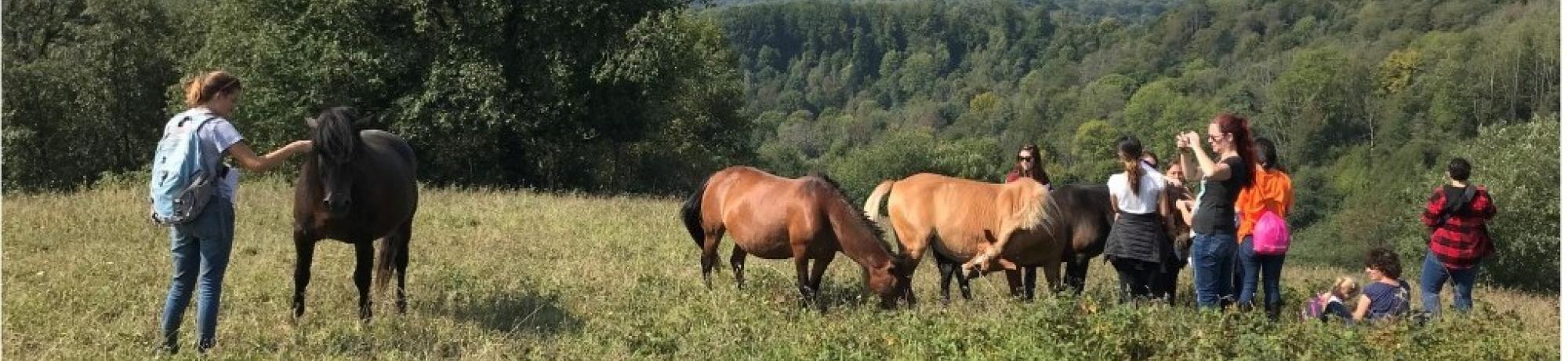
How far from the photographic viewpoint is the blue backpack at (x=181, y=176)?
16.8 feet

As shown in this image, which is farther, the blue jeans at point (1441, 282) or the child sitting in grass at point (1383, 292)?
the blue jeans at point (1441, 282)

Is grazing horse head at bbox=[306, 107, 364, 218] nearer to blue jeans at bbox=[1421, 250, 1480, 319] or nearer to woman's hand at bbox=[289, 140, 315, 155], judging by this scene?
woman's hand at bbox=[289, 140, 315, 155]

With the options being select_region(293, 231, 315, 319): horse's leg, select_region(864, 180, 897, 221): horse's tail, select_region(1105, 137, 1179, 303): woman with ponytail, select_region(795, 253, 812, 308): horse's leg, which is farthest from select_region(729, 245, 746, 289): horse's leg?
select_region(293, 231, 315, 319): horse's leg

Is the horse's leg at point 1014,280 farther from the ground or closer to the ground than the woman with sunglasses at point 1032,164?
closer to the ground

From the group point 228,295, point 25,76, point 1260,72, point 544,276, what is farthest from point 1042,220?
point 1260,72

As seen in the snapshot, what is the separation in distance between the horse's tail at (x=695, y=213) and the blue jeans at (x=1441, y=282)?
5.86m

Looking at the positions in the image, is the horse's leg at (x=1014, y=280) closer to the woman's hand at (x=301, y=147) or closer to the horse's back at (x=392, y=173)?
the horse's back at (x=392, y=173)

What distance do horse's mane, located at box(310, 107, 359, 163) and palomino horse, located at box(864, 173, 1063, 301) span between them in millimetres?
3934

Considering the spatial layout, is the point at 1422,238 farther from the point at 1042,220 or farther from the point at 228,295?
the point at 228,295

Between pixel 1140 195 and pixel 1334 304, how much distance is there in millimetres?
1822

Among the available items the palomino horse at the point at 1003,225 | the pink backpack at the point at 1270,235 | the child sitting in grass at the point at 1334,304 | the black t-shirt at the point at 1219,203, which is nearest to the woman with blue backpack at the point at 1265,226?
the pink backpack at the point at 1270,235

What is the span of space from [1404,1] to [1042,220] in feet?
598

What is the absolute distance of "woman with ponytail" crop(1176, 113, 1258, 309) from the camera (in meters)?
6.73

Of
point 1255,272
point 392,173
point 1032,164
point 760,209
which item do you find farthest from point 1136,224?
point 392,173
